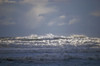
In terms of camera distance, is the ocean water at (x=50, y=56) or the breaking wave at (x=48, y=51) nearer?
the ocean water at (x=50, y=56)

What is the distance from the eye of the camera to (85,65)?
26.6ft

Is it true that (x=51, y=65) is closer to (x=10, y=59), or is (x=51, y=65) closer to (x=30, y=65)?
(x=30, y=65)

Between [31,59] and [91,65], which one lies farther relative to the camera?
[31,59]

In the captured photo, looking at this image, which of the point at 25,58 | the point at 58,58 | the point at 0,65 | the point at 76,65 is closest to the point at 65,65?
the point at 76,65

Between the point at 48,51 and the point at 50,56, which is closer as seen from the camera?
the point at 50,56

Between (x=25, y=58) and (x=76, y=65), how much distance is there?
4.11 m

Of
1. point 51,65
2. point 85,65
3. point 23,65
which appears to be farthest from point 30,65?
point 85,65

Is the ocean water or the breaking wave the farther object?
the breaking wave

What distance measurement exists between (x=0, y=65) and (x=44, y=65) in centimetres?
284

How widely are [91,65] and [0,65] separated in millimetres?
5835

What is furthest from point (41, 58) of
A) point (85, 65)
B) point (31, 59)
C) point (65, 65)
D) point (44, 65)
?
point (85, 65)

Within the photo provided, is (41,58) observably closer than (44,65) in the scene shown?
No

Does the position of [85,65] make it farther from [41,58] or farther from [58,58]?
[41,58]

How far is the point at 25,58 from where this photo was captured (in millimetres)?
10086
